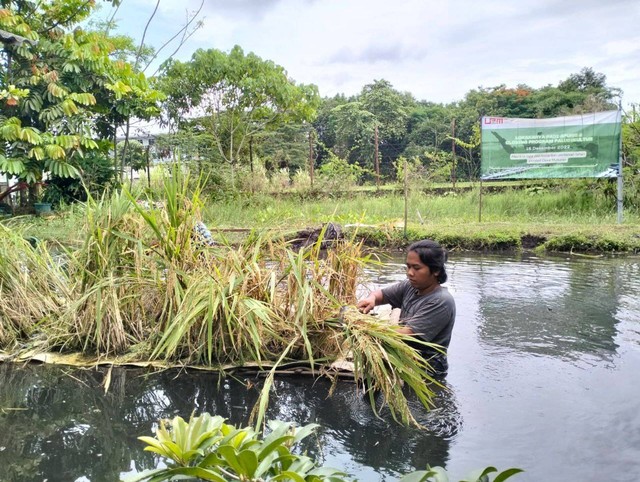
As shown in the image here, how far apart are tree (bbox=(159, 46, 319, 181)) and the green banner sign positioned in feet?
18.0

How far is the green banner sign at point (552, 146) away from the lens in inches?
435

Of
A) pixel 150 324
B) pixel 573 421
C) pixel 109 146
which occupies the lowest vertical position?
pixel 573 421

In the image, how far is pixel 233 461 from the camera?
154 cm

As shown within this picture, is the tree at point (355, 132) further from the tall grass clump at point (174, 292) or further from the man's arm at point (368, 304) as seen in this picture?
the man's arm at point (368, 304)

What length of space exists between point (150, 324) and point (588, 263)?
21.8 feet

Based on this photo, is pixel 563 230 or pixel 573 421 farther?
pixel 563 230

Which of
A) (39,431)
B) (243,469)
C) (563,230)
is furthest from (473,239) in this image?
(243,469)

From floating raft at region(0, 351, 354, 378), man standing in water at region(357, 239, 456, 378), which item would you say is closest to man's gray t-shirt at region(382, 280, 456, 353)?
man standing in water at region(357, 239, 456, 378)

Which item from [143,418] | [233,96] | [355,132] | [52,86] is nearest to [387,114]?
[355,132]

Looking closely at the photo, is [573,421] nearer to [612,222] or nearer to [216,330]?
[216,330]

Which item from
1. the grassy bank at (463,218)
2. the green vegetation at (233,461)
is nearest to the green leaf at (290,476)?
the green vegetation at (233,461)

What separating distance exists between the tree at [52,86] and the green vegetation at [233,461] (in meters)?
8.78

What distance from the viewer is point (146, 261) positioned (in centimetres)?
446

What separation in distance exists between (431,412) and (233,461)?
220 cm
